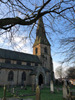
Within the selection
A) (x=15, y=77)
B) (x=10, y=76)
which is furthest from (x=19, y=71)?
(x=10, y=76)

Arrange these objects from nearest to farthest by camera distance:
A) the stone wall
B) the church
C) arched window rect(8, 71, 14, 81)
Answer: the stone wall, the church, arched window rect(8, 71, 14, 81)

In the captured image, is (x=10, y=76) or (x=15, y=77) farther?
(x=15, y=77)

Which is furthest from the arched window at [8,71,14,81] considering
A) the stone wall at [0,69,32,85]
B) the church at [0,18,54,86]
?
the stone wall at [0,69,32,85]

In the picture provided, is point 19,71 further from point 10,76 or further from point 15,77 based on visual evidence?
point 10,76

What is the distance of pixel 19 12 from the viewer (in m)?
5.66

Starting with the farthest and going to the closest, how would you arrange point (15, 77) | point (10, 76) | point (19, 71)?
point (19, 71) < point (15, 77) < point (10, 76)

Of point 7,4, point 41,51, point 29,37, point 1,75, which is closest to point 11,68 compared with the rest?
point 1,75

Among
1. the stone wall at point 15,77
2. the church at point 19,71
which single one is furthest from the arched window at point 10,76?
the stone wall at point 15,77

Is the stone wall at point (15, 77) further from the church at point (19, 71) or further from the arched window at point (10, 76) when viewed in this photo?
the arched window at point (10, 76)

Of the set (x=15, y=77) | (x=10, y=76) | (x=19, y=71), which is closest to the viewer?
(x=10, y=76)

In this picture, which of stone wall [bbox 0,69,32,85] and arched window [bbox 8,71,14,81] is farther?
arched window [bbox 8,71,14,81]

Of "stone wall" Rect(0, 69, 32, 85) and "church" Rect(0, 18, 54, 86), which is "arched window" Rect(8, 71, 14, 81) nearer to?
"church" Rect(0, 18, 54, 86)

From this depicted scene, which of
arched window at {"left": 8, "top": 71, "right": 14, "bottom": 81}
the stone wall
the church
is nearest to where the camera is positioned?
the stone wall

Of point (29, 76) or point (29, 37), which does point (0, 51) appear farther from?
point (29, 37)
